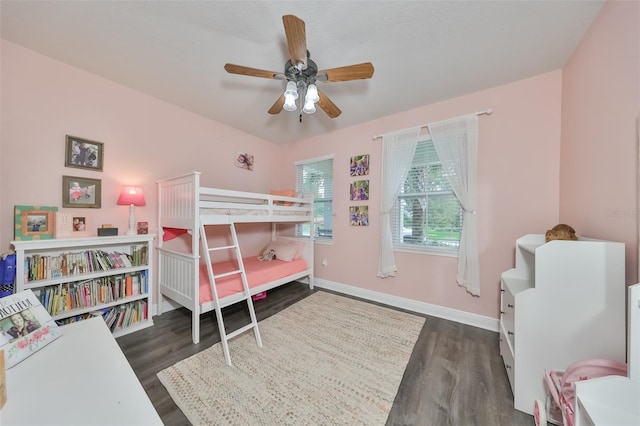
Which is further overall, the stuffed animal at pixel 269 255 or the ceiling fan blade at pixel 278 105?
the stuffed animal at pixel 269 255

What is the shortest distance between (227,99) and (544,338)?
11.8ft

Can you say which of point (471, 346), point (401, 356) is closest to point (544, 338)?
point (471, 346)

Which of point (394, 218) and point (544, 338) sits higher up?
point (394, 218)

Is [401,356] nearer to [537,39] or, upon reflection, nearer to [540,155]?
[540,155]

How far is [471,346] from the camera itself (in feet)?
6.87

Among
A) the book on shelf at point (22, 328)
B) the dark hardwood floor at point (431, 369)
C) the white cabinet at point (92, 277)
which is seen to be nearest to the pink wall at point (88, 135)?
the white cabinet at point (92, 277)

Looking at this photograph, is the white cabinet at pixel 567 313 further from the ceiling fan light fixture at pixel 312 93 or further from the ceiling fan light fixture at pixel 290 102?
the ceiling fan light fixture at pixel 290 102

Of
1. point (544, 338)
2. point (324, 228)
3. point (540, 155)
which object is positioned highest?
point (540, 155)

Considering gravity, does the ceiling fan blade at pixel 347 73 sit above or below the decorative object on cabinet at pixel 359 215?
above

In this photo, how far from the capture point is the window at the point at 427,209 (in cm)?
267

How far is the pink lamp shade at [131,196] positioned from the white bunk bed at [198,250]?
0.25m

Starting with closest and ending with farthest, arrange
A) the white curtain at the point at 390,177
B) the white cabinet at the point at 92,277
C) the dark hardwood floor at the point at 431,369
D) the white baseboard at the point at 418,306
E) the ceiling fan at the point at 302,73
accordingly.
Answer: the dark hardwood floor at the point at 431,369
the ceiling fan at the point at 302,73
the white cabinet at the point at 92,277
the white baseboard at the point at 418,306
the white curtain at the point at 390,177

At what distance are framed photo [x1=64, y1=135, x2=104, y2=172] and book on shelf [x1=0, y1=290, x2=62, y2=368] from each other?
1.65 m

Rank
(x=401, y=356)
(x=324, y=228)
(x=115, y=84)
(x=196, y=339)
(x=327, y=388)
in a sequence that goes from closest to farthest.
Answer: (x=327, y=388) → (x=401, y=356) → (x=196, y=339) → (x=115, y=84) → (x=324, y=228)
